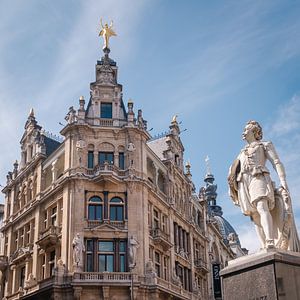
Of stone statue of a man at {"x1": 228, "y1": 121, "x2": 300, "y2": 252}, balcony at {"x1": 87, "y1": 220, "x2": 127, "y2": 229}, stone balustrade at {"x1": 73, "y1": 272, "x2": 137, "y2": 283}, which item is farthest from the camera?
balcony at {"x1": 87, "y1": 220, "x2": 127, "y2": 229}

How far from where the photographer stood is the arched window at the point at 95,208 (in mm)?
38906

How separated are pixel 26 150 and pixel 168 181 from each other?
14.0 meters

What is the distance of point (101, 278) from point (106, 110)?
44.1ft

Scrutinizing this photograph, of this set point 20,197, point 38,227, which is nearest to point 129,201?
point 38,227

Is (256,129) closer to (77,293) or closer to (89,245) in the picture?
(77,293)

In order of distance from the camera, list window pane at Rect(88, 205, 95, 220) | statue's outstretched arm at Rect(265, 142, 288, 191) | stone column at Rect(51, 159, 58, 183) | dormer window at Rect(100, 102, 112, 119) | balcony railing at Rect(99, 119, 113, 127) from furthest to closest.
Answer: stone column at Rect(51, 159, 58, 183), dormer window at Rect(100, 102, 112, 119), balcony railing at Rect(99, 119, 113, 127), window pane at Rect(88, 205, 95, 220), statue's outstretched arm at Rect(265, 142, 288, 191)

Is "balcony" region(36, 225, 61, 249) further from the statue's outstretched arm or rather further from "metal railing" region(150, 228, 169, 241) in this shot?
the statue's outstretched arm

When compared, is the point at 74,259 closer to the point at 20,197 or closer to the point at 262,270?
the point at 20,197

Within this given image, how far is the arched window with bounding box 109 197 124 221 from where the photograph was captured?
39094mm

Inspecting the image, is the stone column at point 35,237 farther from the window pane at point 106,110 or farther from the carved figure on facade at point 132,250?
the window pane at point 106,110

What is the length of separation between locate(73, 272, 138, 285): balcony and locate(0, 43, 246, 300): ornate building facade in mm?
69

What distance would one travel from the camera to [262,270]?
8281 mm

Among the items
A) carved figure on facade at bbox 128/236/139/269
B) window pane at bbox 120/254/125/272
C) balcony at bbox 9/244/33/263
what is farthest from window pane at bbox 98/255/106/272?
balcony at bbox 9/244/33/263

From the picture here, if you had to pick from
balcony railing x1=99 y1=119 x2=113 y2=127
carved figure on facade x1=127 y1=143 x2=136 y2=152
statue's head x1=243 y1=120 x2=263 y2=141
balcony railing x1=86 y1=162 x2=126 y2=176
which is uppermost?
balcony railing x1=99 y1=119 x2=113 y2=127
